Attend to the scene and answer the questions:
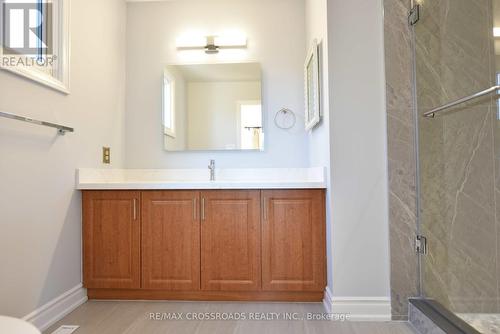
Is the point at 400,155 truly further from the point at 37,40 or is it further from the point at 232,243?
the point at 37,40

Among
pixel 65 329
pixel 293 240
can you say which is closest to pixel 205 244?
pixel 293 240

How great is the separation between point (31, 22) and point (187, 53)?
4.19 feet

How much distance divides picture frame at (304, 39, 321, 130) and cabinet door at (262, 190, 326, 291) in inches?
22.3

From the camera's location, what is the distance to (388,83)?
2039 mm

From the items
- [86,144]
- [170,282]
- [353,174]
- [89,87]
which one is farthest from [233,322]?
[89,87]

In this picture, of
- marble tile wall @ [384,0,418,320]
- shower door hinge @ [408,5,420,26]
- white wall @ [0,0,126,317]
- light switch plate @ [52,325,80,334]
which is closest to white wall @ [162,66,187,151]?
white wall @ [0,0,126,317]

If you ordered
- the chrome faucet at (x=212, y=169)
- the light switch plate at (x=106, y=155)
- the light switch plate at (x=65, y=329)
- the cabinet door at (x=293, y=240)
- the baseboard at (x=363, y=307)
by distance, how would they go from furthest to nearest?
the chrome faucet at (x=212, y=169) → the light switch plate at (x=106, y=155) → the cabinet door at (x=293, y=240) → the baseboard at (x=363, y=307) → the light switch plate at (x=65, y=329)

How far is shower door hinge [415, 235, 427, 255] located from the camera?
196 cm

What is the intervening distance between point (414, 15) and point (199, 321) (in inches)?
87.3

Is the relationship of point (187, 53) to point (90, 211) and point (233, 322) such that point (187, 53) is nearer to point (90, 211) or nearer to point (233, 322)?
point (90, 211)

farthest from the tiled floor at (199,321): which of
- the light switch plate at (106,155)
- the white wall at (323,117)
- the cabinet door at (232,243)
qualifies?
the light switch plate at (106,155)

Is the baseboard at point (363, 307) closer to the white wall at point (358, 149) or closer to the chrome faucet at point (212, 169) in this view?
the white wall at point (358, 149)

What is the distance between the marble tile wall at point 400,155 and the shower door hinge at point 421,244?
0.03m

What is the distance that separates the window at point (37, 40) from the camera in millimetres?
1812
